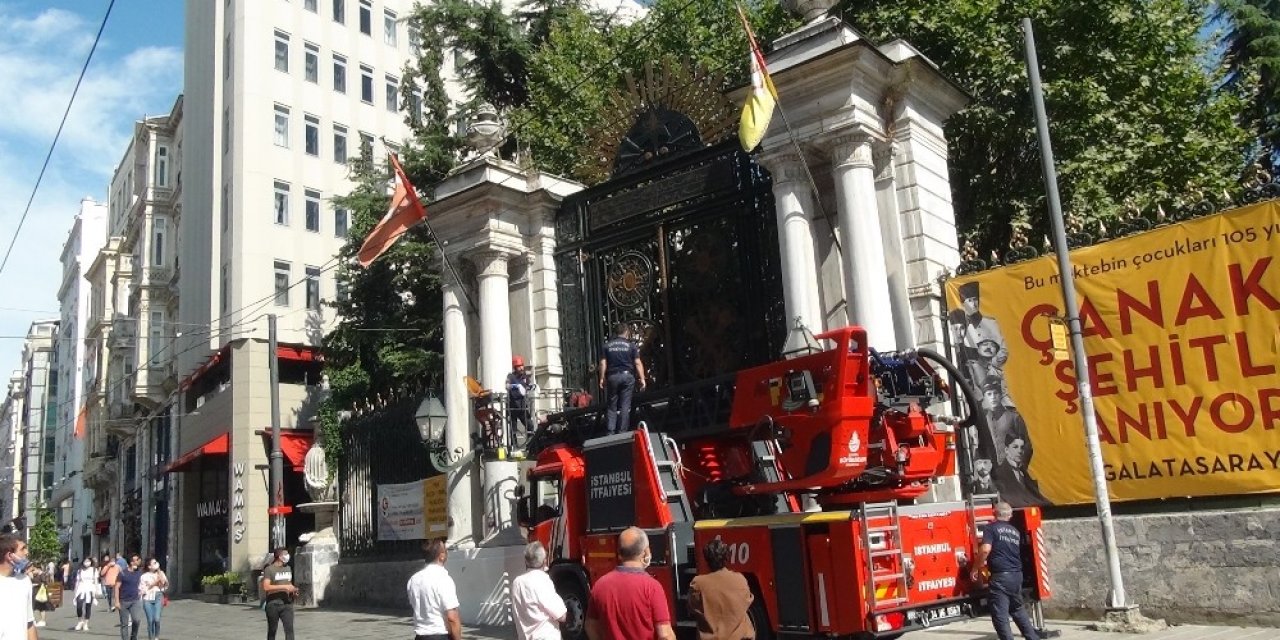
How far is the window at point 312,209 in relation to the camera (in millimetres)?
36628

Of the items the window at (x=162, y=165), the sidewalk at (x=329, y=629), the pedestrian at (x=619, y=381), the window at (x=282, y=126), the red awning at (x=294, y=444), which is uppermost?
the window at (x=162, y=165)

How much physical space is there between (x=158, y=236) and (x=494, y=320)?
31557 millimetres

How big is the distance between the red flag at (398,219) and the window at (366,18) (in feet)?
82.2

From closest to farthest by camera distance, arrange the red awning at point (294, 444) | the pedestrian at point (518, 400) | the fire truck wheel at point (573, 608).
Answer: the fire truck wheel at point (573, 608) → the pedestrian at point (518, 400) → the red awning at point (294, 444)

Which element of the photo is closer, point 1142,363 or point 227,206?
point 1142,363

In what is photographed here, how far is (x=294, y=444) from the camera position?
31453mm

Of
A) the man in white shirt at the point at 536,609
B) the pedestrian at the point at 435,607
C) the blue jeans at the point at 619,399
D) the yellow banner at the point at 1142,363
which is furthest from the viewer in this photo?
the blue jeans at the point at 619,399

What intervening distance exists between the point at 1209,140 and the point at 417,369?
18194mm

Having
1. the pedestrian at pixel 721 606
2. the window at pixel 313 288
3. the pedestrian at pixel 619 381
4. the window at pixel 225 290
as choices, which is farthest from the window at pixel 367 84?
the pedestrian at pixel 721 606

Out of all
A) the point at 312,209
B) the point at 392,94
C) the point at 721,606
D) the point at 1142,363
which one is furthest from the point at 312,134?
the point at 721,606

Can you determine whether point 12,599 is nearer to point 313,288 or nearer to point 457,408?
point 457,408

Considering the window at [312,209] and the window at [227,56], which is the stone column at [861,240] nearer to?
the window at [312,209]

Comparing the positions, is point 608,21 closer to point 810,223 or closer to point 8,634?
point 810,223

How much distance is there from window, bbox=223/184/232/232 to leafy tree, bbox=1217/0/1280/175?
1192 inches
